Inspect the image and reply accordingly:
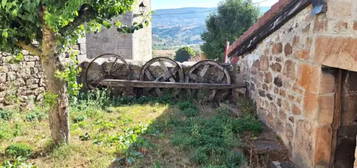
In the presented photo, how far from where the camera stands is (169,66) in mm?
7426

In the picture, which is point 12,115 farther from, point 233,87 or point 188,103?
point 233,87

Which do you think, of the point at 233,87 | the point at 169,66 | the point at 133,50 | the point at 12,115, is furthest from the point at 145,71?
the point at 133,50

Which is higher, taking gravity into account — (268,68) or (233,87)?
(268,68)

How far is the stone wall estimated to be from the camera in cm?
570

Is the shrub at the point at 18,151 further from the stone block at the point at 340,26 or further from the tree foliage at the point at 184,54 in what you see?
the tree foliage at the point at 184,54

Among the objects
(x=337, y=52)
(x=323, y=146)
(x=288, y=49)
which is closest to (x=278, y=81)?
(x=288, y=49)

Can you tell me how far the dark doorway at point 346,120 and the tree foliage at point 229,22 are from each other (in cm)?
1754

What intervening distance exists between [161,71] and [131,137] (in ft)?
10.8

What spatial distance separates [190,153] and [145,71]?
3.91 m

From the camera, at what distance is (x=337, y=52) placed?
108 inches

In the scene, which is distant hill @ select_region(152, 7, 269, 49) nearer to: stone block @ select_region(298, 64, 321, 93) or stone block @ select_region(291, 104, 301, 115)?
stone block @ select_region(291, 104, 301, 115)

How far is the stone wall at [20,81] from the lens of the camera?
18.7 ft

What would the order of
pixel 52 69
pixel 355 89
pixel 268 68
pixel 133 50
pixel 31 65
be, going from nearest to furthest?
pixel 355 89 → pixel 52 69 → pixel 268 68 → pixel 31 65 → pixel 133 50

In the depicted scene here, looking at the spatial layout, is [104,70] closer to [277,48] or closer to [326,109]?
[277,48]
